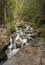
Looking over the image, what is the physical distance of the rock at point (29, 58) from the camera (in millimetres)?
10966

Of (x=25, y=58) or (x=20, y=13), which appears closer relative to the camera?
(x=25, y=58)

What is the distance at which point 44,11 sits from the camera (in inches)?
1209

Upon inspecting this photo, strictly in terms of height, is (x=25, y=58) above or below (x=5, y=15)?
above

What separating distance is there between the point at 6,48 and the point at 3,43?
561 millimetres

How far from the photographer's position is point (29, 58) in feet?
38.0

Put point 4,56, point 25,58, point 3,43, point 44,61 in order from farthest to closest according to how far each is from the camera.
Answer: point 3,43, point 4,56, point 25,58, point 44,61

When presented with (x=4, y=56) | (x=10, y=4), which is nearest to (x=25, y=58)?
(x=4, y=56)

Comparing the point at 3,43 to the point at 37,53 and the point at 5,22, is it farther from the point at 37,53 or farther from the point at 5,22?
the point at 5,22

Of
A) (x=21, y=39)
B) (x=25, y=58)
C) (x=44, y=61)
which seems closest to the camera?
(x=44, y=61)

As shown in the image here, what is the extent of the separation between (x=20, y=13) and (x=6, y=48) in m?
32.9

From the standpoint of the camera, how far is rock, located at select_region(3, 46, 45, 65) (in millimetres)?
10966

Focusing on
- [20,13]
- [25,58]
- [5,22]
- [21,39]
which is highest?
[25,58]

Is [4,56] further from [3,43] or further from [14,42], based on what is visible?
[14,42]

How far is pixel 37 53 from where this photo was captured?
12.2m
